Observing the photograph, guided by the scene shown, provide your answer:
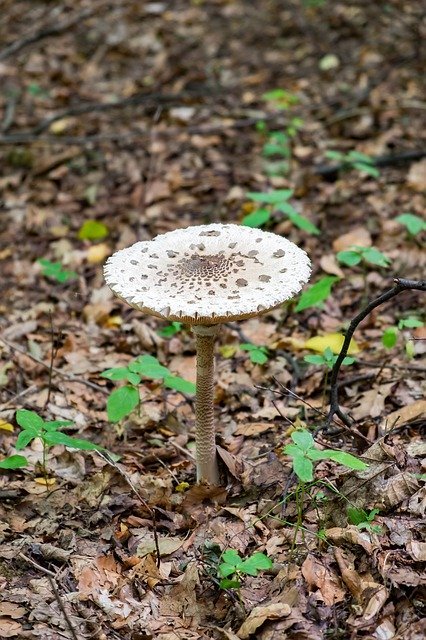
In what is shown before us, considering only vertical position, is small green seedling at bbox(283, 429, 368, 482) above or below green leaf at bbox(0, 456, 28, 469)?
above

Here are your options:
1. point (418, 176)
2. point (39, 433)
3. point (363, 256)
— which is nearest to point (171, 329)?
point (363, 256)

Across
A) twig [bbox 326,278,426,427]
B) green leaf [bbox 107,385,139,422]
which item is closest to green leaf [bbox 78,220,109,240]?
green leaf [bbox 107,385,139,422]

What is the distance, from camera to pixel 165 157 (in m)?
8.84

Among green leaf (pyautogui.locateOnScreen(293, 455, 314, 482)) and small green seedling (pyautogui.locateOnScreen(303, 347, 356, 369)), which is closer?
green leaf (pyautogui.locateOnScreen(293, 455, 314, 482))

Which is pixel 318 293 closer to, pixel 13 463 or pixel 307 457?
pixel 307 457

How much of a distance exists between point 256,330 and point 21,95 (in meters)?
6.62

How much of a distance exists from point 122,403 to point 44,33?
7.98 m

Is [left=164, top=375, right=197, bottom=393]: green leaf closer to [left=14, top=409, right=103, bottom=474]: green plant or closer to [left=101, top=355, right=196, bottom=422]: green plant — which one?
[left=101, top=355, right=196, bottom=422]: green plant

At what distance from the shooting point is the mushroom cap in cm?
355

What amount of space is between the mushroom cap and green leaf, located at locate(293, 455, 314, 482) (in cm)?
74

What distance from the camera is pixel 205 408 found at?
14.2 ft

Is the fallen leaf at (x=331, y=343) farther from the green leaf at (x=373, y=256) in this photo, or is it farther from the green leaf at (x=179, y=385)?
the green leaf at (x=179, y=385)

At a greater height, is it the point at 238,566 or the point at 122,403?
the point at 122,403

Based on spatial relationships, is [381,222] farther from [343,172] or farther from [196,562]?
[196,562]
